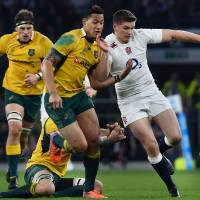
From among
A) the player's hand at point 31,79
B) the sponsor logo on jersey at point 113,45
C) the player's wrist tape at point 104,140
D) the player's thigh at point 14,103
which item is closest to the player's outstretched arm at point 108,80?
the player's wrist tape at point 104,140

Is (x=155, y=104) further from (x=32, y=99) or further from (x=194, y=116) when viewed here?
(x=194, y=116)

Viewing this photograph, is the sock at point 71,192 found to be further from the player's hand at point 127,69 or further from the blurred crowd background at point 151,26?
the blurred crowd background at point 151,26

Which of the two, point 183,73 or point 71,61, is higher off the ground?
point 183,73

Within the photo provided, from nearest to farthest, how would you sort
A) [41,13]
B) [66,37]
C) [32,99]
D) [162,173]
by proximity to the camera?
[66,37]
[162,173]
[32,99]
[41,13]

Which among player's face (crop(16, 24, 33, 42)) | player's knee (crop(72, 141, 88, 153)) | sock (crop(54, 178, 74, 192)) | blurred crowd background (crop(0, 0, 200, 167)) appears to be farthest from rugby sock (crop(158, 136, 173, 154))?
blurred crowd background (crop(0, 0, 200, 167))

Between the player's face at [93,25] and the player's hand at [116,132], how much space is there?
1128mm

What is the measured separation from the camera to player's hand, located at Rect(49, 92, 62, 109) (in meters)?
10.6

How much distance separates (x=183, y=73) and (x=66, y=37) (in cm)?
1761

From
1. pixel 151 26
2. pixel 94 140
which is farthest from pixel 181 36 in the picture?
pixel 151 26

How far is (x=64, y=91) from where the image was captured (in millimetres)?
11055

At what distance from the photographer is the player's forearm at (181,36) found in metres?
11.9

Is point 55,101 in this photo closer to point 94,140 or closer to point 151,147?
point 94,140

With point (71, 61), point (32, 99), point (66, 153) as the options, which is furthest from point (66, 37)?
point (32, 99)

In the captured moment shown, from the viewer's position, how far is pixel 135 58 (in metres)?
12.3
